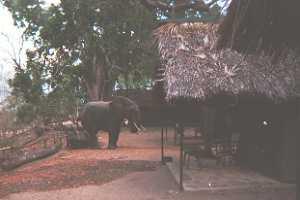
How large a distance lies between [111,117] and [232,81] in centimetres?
1049

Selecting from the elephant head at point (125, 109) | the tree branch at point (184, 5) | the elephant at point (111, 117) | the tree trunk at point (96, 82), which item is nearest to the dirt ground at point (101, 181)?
the elephant at point (111, 117)

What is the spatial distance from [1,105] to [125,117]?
5140 mm

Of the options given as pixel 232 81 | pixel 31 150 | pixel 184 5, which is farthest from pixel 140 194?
pixel 184 5

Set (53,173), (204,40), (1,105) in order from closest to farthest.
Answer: (204,40) → (53,173) → (1,105)

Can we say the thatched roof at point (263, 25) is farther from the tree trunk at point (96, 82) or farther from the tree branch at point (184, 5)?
the tree trunk at point (96, 82)

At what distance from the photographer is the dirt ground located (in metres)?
11.9

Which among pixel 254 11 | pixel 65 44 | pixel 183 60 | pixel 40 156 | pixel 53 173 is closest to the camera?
pixel 254 11

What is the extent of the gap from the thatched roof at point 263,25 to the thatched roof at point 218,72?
3.94 meters

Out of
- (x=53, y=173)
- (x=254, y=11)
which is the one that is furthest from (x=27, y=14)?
(x=254, y=11)

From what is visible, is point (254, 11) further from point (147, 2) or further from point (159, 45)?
point (147, 2)

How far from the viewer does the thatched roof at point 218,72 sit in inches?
490

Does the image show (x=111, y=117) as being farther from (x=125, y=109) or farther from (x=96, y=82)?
(x=96, y=82)

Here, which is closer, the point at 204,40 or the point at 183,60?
the point at 183,60

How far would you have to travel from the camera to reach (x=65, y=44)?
97.0ft
